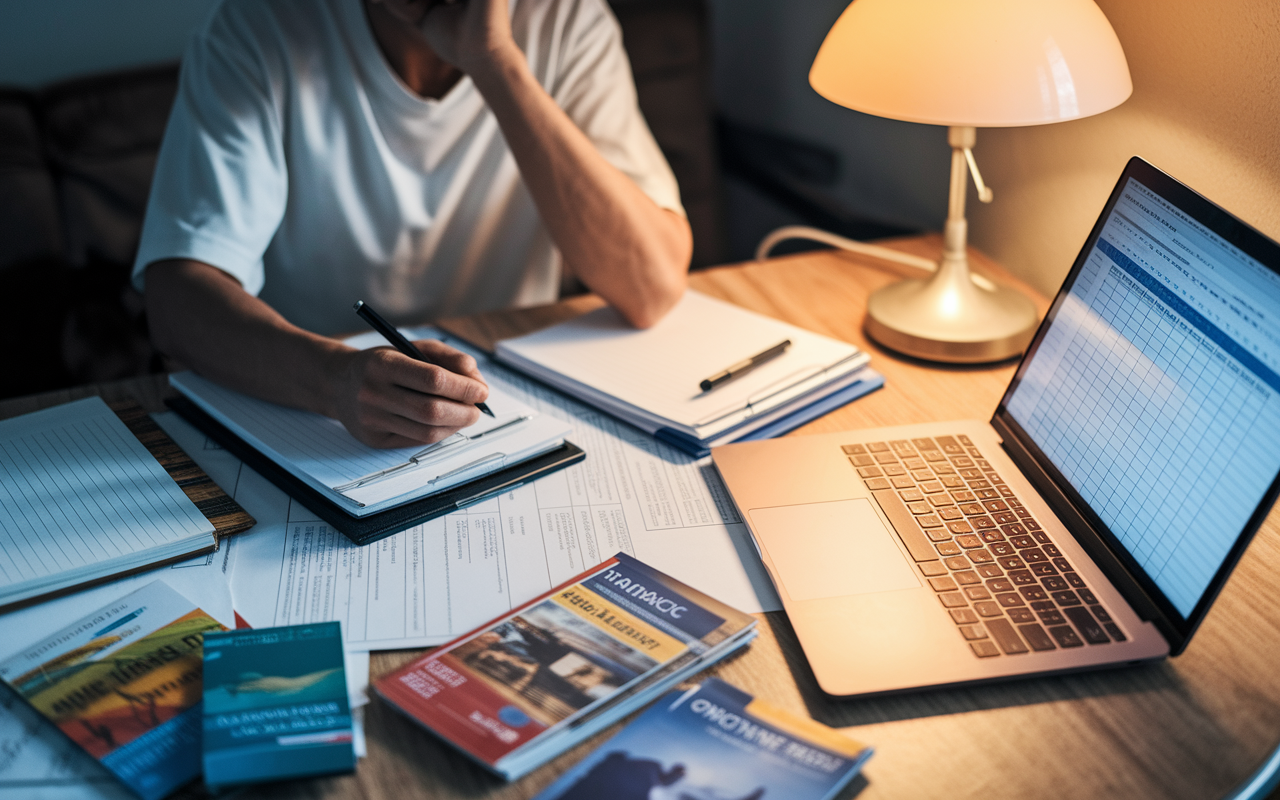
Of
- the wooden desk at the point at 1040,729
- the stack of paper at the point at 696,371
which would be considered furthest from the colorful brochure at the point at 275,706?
the stack of paper at the point at 696,371

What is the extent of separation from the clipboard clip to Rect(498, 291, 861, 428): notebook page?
14cm

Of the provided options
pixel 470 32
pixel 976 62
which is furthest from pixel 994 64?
pixel 470 32

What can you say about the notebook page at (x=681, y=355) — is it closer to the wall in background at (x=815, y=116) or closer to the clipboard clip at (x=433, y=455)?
the clipboard clip at (x=433, y=455)

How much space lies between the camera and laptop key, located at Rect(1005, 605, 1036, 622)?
66cm

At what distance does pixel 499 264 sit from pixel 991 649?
100cm

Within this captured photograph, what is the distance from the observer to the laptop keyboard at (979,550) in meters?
0.65

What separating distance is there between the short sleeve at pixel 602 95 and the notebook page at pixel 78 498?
715 mm

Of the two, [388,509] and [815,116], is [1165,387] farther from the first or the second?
[815,116]

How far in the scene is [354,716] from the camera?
23.6 inches

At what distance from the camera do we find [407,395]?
82cm

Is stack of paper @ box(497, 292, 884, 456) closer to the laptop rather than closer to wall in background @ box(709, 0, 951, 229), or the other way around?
the laptop

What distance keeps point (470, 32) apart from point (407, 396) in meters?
0.51

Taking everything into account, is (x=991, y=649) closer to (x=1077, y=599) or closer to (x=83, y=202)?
(x=1077, y=599)

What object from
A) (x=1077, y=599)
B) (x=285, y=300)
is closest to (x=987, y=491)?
(x=1077, y=599)
